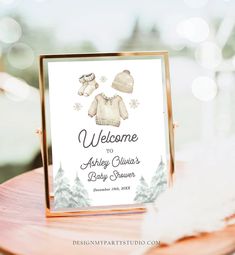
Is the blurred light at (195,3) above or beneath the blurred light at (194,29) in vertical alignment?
above

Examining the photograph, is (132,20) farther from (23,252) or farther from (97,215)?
(23,252)

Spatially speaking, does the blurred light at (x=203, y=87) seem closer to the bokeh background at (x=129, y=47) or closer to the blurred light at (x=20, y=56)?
Result: the bokeh background at (x=129, y=47)

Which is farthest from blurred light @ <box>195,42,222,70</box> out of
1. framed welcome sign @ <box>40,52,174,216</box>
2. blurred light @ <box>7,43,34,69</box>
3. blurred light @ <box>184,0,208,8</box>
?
blurred light @ <box>7,43,34,69</box>

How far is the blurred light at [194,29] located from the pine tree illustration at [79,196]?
1.63ft

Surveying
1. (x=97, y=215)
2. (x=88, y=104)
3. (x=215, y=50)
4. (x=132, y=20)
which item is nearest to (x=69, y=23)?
(x=132, y=20)

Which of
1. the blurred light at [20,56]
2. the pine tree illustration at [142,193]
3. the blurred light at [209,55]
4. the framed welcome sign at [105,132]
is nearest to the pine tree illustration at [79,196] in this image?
the framed welcome sign at [105,132]

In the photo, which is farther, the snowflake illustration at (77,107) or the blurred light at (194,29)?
A: the blurred light at (194,29)

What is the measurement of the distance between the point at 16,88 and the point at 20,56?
89mm

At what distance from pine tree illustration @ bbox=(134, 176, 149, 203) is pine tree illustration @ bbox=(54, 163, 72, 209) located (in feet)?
0.50

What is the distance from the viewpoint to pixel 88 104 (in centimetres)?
92

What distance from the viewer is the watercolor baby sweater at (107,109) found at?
924 mm

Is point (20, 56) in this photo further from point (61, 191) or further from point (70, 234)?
point (70, 234)

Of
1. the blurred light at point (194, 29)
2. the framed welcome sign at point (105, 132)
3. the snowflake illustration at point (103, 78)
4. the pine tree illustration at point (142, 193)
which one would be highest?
the blurred light at point (194, 29)

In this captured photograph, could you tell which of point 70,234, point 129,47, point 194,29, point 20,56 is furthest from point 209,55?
point 70,234
